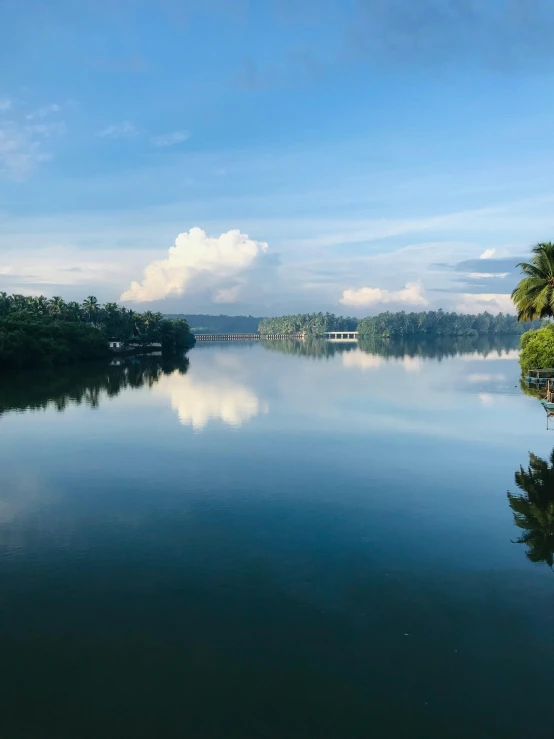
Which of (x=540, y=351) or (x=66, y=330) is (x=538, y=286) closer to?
(x=540, y=351)

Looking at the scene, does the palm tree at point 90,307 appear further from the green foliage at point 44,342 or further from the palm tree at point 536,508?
the palm tree at point 536,508

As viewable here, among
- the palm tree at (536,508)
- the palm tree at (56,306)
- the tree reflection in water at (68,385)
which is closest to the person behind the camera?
the palm tree at (536,508)

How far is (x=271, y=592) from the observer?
13.3m

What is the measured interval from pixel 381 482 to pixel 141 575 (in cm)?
1134

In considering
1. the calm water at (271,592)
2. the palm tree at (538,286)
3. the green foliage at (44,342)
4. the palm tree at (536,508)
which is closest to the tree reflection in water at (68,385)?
the green foliage at (44,342)

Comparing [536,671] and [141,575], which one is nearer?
[536,671]

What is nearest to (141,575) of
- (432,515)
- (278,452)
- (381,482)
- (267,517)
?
(267,517)

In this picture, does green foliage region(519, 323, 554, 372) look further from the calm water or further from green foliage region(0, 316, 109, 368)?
green foliage region(0, 316, 109, 368)

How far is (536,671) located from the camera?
10.4 metres

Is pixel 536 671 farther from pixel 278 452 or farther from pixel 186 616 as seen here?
pixel 278 452

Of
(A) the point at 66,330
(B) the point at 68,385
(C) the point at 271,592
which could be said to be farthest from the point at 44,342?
(C) the point at 271,592

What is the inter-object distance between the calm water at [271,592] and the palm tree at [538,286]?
21260 mm

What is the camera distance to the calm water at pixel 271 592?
9.52 meters

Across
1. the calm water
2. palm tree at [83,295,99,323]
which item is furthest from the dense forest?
the calm water
